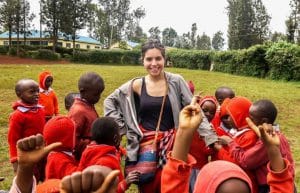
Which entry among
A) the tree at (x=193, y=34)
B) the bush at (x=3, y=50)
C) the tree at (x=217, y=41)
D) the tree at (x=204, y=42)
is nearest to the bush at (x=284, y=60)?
the bush at (x=3, y=50)

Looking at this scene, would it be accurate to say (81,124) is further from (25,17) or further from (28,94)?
(25,17)

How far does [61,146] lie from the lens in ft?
11.0

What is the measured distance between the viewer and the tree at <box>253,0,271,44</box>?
5967 centimetres

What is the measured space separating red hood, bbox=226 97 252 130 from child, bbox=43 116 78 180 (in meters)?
1.35

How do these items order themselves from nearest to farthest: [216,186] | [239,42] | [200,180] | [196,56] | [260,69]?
[216,186]
[200,180]
[260,69]
[196,56]
[239,42]

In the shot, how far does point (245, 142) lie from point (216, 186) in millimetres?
1532

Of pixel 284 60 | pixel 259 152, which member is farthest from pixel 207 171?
pixel 284 60

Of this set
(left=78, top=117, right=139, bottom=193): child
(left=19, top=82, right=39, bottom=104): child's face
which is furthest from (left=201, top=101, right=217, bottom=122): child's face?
(left=19, top=82, right=39, bottom=104): child's face

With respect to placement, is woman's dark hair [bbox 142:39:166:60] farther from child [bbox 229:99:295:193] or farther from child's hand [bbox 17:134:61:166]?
child's hand [bbox 17:134:61:166]

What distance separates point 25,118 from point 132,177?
5.30ft

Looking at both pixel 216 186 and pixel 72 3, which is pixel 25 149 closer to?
pixel 216 186

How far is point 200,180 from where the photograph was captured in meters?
2.00

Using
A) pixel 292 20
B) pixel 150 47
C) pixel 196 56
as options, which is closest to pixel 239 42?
pixel 292 20

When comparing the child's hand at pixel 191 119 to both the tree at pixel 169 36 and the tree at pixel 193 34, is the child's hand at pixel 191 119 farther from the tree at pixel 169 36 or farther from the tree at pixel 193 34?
the tree at pixel 169 36
